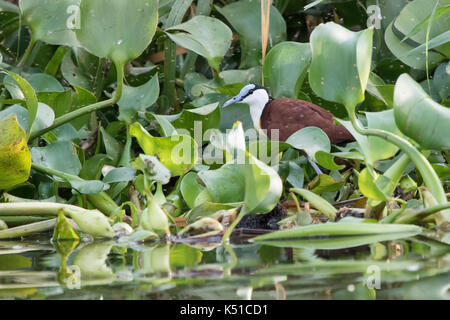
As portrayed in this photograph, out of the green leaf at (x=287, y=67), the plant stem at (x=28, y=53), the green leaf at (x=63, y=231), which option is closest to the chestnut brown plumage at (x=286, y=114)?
the green leaf at (x=287, y=67)

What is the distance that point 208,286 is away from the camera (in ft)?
4.53

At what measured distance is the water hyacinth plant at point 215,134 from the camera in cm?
190

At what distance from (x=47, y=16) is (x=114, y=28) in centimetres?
55

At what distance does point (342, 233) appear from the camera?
1.85 meters

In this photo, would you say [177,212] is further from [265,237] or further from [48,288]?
[48,288]

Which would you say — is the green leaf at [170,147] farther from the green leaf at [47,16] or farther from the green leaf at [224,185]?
the green leaf at [47,16]

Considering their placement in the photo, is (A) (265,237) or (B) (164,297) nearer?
(B) (164,297)

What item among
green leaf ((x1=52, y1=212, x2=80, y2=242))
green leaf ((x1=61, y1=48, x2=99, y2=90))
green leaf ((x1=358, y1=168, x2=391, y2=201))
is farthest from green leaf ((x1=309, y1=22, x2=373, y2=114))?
green leaf ((x1=61, y1=48, x2=99, y2=90))

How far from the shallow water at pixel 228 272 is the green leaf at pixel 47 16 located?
1086mm

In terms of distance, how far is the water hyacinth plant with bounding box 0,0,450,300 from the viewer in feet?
6.23

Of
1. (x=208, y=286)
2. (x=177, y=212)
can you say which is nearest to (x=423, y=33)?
(x=177, y=212)

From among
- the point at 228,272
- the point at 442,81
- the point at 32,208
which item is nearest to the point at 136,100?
the point at 32,208

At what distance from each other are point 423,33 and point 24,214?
169 cm

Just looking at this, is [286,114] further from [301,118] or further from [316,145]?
[316,145]
